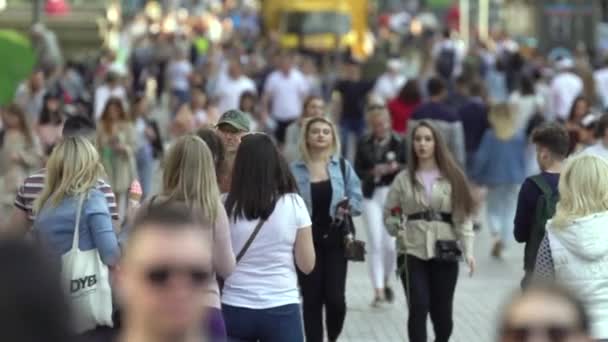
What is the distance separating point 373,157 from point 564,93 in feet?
36.7

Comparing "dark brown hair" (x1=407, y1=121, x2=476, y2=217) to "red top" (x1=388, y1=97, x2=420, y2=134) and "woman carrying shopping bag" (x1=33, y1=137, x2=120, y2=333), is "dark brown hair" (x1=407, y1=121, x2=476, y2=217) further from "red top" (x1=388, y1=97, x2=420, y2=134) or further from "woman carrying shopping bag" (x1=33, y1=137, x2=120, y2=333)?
"red top" (x1=388, y1=97, x2=420, y2=134)

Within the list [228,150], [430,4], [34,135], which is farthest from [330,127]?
[430,4]

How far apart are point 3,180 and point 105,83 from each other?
10.1 meters

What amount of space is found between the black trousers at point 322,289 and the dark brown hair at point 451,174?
647 millimetres

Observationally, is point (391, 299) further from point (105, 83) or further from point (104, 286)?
point (105, 83)

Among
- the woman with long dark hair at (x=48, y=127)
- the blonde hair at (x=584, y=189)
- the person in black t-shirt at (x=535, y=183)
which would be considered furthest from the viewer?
the woman with long dark hair at (x=48, y=127)

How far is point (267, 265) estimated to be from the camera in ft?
25.9

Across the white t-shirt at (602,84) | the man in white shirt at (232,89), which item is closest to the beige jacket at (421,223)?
the man in white shirt at (232,89)

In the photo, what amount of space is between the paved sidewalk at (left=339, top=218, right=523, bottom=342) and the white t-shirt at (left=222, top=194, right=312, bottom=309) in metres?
2.92

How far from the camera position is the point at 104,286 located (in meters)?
7.45

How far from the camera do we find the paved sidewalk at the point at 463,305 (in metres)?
12.3

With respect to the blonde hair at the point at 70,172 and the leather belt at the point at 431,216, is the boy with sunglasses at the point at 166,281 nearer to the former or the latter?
the blonde hair at the point at 70,172

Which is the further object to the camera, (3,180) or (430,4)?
(430,4)

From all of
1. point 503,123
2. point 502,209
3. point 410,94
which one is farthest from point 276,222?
point 410,94
